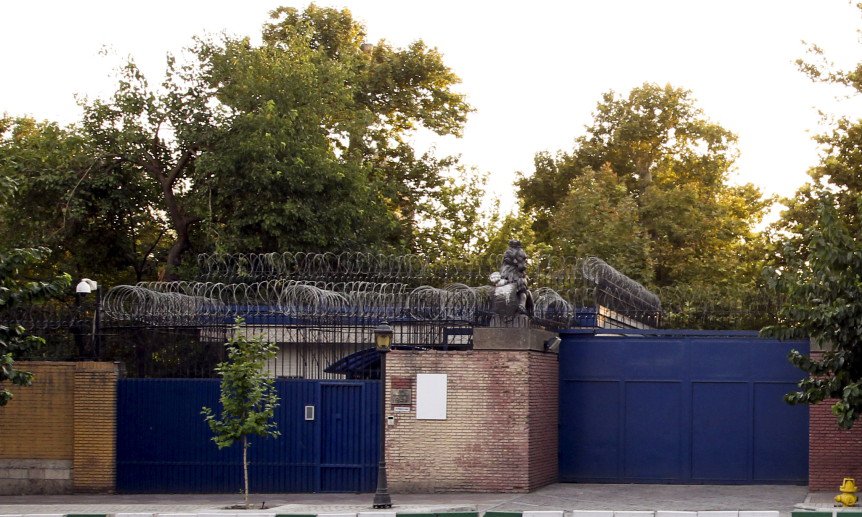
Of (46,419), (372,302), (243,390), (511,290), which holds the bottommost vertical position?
(46,419)

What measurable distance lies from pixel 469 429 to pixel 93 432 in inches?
260

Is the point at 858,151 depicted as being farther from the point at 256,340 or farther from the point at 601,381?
the point at 256,340

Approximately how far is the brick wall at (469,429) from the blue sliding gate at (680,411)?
236cm

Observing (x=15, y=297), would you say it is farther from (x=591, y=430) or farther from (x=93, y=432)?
(x=591, y=430)

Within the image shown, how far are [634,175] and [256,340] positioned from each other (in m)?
34.4

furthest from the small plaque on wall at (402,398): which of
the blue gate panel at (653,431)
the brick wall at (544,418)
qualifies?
the blue gate panel at (653,431)

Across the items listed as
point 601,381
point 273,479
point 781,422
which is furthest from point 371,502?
point 781,422

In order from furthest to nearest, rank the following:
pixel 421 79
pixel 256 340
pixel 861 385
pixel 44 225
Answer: pixel 421 79 → pixel 44 225 → pixel 256 340 → pixel 861 385

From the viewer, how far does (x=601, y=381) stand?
22.8 metres

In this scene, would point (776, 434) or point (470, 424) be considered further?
point (776, 434)

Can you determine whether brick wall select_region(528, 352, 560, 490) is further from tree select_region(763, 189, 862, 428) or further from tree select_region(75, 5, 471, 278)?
tree select_region(75, 5, 471, 278)

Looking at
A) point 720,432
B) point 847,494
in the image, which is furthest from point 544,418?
point 847,494

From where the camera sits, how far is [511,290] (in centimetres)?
2070

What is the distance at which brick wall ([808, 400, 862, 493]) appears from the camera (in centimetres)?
2042
